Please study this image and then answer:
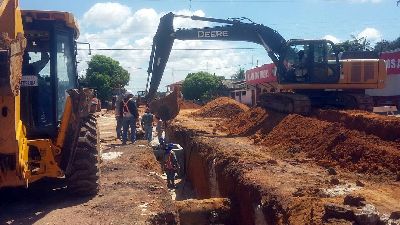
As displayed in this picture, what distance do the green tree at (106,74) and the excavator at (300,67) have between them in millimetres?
32079

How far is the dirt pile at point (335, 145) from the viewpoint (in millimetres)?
10883

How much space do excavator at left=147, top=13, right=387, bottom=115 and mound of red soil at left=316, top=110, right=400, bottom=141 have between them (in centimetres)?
270

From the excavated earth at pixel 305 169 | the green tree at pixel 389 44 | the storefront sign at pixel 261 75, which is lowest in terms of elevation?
the excavated earth at pixel 305 169

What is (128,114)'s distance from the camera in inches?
587

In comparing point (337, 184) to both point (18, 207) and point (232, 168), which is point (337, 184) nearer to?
A: point (232, 168)

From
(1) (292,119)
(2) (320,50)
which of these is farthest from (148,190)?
(2) (320,50)

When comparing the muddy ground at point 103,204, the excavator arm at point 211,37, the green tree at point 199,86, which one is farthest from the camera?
the green tree at point 199,86

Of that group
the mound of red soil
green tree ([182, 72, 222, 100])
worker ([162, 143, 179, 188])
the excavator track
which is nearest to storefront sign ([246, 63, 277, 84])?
green tree ([182, 72, 222, 100])

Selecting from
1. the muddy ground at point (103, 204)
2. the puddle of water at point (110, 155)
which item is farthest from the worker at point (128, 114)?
the muddy ground at point (103, 204)

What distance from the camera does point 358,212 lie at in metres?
6.96

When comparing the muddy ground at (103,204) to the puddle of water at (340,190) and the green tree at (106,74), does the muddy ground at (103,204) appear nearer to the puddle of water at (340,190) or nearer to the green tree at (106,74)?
the puddle of water at (340,190)

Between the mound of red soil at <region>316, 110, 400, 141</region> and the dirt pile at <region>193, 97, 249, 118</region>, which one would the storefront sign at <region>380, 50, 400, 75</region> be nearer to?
the dirt pile at <region>193, 97, 249, 118</region>

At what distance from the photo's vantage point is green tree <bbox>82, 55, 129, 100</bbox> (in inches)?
2019

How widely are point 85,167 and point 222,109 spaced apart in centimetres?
2181
